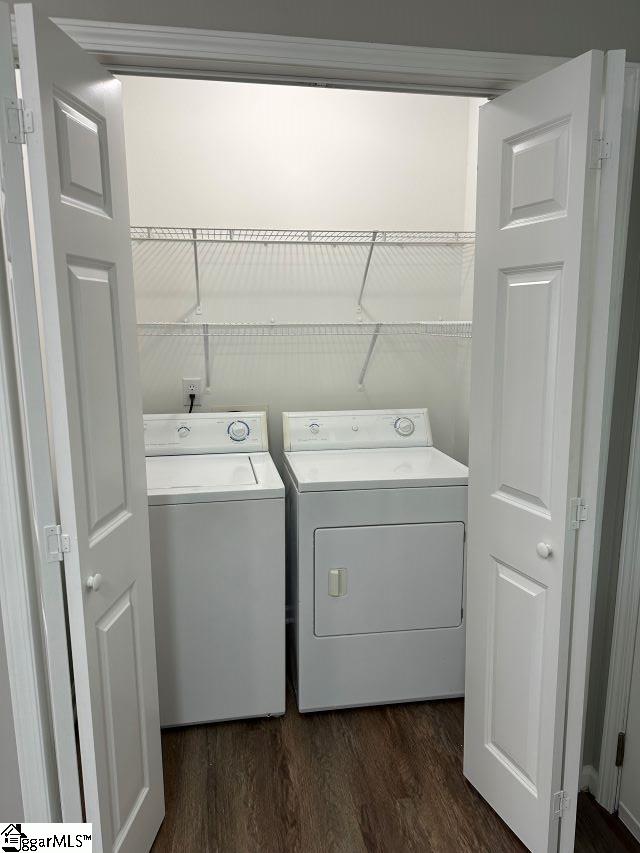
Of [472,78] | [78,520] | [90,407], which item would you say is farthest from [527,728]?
[472,78]

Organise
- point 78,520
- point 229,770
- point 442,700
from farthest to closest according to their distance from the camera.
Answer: point 442,700 < point 229,770 < point 78,520

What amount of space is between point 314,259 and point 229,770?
2004mm

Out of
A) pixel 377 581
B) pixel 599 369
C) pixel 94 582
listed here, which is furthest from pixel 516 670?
pixel 94 582

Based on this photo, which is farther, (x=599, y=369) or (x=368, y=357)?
(x=368, y=357)

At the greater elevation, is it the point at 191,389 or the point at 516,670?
the point at 191,389

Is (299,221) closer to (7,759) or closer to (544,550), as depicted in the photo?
(544,550)

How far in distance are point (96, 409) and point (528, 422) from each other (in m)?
1.01

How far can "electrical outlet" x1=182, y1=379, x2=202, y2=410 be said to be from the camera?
271cm

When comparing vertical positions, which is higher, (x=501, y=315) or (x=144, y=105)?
(x=144, y=105)

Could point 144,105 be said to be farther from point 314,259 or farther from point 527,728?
point 527,728

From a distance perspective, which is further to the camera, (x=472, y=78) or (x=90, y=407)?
(x=472, y=78)

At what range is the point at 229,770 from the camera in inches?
79.2

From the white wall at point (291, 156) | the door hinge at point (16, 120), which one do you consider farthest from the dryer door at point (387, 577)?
the door hinge at point (16, 120)

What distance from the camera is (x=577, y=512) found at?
1.41 meters
